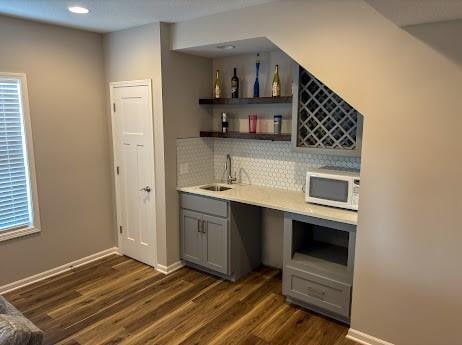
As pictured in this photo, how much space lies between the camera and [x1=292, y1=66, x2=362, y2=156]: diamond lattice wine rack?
266cm

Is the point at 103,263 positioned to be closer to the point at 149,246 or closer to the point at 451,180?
the point at 149,246

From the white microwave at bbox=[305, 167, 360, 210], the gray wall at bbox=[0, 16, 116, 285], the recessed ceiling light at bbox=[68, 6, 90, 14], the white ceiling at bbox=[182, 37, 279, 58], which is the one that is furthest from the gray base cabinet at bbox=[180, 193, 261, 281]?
the recessed ceiling light at bbox=[68, 6, 90, 14]

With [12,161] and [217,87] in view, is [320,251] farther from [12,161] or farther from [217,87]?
[12,161]

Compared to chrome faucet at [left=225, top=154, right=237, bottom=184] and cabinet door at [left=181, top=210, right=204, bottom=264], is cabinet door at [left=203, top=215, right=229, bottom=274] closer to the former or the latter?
cabinet door at [left=181, top=210, right=204, bottom=264]

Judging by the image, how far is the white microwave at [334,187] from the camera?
261 centimetres

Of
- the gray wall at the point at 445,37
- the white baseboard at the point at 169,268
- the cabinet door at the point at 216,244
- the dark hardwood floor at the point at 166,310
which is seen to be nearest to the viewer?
the gray wall at the point at 445,37

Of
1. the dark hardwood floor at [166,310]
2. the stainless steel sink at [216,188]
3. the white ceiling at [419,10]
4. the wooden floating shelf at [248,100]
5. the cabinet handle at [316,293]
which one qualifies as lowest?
the dark hardwood floor at [166,310]

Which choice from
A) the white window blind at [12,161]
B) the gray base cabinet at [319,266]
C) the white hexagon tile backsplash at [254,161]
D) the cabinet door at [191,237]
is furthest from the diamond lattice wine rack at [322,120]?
the white window blind at [12,161]

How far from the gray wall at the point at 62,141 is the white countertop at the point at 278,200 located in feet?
3.61

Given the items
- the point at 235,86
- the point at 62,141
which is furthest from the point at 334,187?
the point at 62,141

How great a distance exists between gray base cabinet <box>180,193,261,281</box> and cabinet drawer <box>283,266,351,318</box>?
0.62 metres

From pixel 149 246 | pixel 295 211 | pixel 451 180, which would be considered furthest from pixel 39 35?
pixel 451 180

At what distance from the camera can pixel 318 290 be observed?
276cm

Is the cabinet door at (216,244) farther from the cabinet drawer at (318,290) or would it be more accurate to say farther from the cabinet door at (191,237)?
the cabinet drawer at (318,290)
